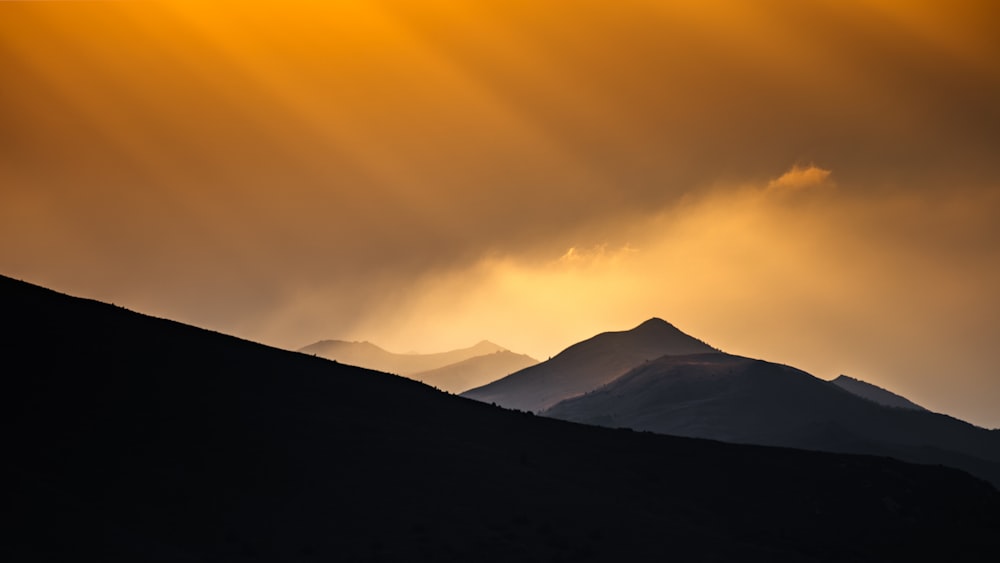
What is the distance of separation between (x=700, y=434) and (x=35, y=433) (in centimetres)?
13722

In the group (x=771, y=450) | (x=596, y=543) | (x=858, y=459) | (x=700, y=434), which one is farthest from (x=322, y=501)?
(x=700, y=434)

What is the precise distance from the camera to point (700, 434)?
182750 mm

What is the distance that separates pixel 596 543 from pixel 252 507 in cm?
1741

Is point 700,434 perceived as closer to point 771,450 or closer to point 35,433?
point 771,450

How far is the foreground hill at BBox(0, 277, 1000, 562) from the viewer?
53.9 metres

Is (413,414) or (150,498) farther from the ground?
(413,414)

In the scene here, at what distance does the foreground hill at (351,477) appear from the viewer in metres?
53.9

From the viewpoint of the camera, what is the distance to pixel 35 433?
57.8 metres

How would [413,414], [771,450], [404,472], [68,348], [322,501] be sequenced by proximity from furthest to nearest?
[771,450]
[413,414]
[68,348]
[404,472]
[322,501]

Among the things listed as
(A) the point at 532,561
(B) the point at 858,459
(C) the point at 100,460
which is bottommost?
(A) the point at 532,561

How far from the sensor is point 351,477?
63.2m

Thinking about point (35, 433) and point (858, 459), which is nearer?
point (35, 433)

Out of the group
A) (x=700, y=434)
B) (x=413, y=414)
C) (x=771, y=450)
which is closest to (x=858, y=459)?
(x=771, y=450)

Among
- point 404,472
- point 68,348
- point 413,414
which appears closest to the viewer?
point 404,472
